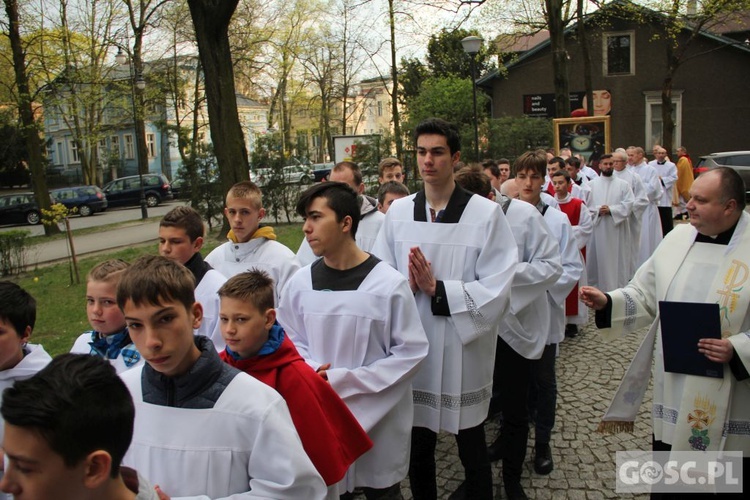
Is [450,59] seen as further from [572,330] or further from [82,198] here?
[572,330]

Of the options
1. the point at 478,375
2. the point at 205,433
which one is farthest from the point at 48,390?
the point at 478,375

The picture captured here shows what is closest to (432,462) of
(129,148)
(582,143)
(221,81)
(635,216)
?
(635,216)

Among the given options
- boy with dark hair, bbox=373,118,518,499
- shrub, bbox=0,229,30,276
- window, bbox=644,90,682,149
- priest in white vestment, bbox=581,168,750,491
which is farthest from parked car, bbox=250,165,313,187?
window, bbox=644,90,682,149

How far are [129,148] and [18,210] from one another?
2821 cm

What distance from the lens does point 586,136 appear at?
1476cm

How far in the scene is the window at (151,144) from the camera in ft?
189

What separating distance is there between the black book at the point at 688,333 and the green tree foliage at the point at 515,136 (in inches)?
814

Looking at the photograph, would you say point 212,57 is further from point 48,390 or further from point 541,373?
point 48,390

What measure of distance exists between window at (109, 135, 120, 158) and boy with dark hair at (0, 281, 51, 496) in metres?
50.0

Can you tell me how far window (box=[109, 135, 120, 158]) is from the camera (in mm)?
49669

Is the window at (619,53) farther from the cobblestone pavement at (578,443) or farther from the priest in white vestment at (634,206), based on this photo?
the cobblestone pavement at (578,443)

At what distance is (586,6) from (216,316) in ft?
79.3

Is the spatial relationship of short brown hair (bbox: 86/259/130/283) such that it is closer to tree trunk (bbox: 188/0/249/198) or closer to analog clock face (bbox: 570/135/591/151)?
tree trunk (bbox: 188/0/249/198)

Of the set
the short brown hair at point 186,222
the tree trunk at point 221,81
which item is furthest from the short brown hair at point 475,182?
the tree trunk at point 221,81
